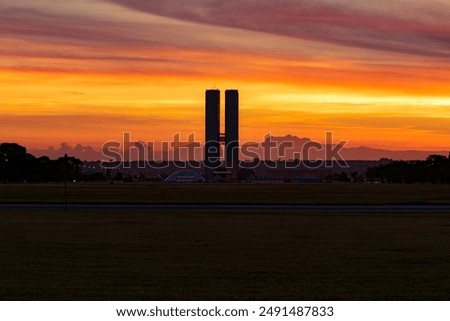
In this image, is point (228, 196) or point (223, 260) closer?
point (223, 260)

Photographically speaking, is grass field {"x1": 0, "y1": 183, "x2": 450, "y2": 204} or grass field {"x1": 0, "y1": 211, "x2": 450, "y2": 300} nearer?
Answer: grass field {"x1": 0, "y1": 211, "x2": 450, "y2": 300}

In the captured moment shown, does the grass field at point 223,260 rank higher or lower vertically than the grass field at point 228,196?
lower

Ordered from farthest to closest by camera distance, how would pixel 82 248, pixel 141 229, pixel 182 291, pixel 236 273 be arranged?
pixel 141 229 < pixel 82 248 < pixel 236 273 < pixel 182 291

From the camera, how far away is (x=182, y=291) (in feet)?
61.8

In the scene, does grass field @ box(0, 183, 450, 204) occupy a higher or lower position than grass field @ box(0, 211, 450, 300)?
higher

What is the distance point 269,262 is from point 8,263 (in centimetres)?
689

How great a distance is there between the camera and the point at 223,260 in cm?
2508

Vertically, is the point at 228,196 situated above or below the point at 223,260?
above

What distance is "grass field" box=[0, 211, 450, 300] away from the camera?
1886 cm

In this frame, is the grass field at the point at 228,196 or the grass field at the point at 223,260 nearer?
the grass field at the point at 223,260

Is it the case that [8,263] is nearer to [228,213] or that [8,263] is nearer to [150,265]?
[150,265]

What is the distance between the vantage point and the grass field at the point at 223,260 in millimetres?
18859
